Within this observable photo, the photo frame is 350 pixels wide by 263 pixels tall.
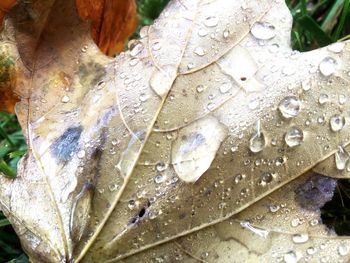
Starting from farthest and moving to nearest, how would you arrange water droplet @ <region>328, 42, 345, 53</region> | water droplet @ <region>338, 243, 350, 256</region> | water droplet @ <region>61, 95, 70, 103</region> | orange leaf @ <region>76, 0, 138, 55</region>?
orange leaf @ <region>76, 0, 138, 55</region> < water droplet @ <region>61, 95, 70, 103</region> < water droplet @ <region>328, 42, 345, 53</region> < water droplet @ <region>338, 243, 350, 256</region>

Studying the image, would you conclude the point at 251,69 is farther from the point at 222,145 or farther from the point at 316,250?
the point at 316,250

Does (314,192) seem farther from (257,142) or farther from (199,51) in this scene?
(199,51)

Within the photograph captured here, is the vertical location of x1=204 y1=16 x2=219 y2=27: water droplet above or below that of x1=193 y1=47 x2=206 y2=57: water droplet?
above

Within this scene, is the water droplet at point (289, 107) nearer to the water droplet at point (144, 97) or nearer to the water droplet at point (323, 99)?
the water droplet at point (323, 99)

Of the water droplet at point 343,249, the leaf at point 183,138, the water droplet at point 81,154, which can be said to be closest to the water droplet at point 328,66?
the leaf at point 183,138

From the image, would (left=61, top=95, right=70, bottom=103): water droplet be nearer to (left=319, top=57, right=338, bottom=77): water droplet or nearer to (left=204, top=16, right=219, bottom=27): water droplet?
(left=204, top=16, right=219, bottom=27): water droplet

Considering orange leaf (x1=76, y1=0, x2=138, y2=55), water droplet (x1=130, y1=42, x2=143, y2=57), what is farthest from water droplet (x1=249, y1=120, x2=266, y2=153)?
orange leaf (x1=76, y1=0, x2=138, y2=55)
